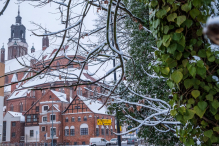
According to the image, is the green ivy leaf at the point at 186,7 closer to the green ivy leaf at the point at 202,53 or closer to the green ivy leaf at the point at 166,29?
the green ivy leaf at the point at 166,29

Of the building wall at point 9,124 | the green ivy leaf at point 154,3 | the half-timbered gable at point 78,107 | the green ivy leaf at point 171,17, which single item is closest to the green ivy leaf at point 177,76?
the green ivy leaf at point 171,17

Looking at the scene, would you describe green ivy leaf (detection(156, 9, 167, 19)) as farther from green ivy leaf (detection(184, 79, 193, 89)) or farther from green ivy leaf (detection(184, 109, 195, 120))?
green ivy leaf (detection(184, 109, 195, 120))

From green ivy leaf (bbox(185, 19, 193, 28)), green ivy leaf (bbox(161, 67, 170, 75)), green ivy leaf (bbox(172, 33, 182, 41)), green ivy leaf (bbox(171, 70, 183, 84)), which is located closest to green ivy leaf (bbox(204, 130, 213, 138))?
green ivy leaf (bbox(171, 70, 183, 84))

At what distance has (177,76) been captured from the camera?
2.44 meters

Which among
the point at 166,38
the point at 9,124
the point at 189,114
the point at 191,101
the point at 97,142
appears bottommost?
the point at 97,142

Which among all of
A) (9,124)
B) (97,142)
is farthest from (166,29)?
(9,124)

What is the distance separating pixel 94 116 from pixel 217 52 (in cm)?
4277

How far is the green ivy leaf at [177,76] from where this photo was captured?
2.41 metres

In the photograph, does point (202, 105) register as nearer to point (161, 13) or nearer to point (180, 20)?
point (180, 20)

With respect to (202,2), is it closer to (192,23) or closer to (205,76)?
(192,23)

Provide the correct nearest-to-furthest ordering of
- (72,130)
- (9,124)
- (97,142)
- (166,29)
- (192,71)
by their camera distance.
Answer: (192,71)
(166,29)
(97,142)
(72,130)
(9,124)

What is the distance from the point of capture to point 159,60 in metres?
2.77

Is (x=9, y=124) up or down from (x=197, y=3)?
down

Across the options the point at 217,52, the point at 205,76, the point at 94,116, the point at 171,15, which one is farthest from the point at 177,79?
the point at 94,116
